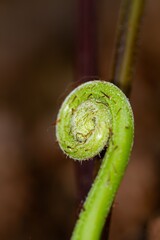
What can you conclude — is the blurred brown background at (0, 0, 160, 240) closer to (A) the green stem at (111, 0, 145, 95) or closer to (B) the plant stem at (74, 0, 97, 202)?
(B) the plant stem at (74, 0, 97, 202)

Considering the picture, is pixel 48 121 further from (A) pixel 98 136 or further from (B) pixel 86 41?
(A) pixel 98 136

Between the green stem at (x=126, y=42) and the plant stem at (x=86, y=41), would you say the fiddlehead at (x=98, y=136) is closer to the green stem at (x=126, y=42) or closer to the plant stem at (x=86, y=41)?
the green stem at (x=126, y=42)

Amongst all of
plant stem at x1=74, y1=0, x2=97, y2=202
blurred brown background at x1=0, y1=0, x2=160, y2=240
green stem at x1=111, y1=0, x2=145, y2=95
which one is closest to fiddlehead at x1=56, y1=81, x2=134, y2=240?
green stem at x1=111, y1=0, x2=145, y2=95

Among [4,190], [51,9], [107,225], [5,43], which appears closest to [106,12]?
[51,9]

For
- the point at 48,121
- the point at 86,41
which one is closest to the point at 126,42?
the point at 86,41

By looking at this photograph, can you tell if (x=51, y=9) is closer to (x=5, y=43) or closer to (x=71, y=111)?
(x=5, y=43)

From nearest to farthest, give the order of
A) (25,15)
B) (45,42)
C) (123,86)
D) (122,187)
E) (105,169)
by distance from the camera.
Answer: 1. (105,169)
2. (123,86)
3. (122,187)
4. (45,42)
5. (25,15)

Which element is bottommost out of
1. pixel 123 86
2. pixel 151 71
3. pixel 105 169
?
pixel 105 169
